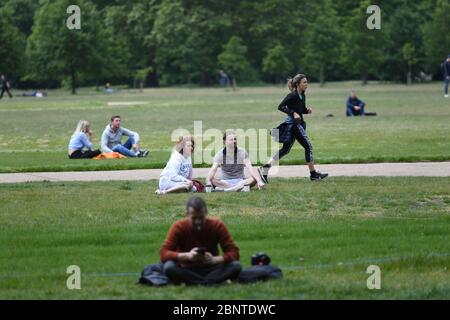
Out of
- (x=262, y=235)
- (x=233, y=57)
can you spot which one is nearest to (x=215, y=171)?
(x=262, y=235)

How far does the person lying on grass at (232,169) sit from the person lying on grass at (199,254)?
7286 millimetres

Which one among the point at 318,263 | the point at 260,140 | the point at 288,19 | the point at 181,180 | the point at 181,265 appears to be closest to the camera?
the point at 181,265

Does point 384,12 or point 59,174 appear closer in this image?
point 59,174

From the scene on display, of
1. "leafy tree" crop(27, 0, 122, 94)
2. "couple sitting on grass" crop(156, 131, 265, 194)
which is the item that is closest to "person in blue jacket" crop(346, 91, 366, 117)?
"couple sitting on grass" crop(156, 131, 265, 194)

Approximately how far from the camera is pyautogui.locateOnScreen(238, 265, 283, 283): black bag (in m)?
11.1

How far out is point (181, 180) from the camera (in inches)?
707

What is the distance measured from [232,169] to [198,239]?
7743 millimetres

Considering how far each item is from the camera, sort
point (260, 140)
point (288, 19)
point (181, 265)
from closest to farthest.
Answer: point (181, 265) < point (260, 140) < point (288, 19)

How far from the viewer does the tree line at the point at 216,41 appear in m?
85.7

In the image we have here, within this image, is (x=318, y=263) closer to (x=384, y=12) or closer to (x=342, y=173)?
(x=342, y=173)

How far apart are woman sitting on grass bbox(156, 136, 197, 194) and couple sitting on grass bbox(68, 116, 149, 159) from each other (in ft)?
24.1

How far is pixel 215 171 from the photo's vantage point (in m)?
18.4
